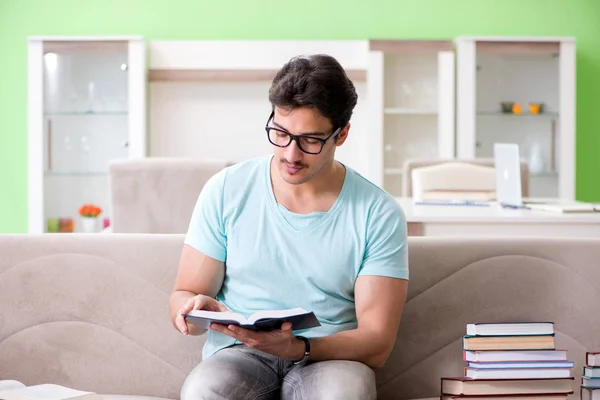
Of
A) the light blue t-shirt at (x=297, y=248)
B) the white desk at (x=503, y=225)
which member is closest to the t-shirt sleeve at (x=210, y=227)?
the light blue t-shirt at (x=297, y=248)

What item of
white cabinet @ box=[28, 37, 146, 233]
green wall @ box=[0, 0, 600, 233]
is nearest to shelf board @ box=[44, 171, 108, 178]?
white cabinet @ box=[28, 37, 146, 233]

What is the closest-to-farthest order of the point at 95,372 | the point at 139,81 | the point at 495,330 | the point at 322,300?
the point at 495,330
the point at 322,300
the point at 95,372
the point at 139,81

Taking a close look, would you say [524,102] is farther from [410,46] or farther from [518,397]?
[518,397]

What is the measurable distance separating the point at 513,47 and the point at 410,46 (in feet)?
2.27

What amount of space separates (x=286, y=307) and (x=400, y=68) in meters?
4.44

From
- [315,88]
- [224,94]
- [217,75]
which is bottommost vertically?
[315,88]

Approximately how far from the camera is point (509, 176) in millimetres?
3893

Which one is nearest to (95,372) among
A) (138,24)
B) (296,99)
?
(296,99)

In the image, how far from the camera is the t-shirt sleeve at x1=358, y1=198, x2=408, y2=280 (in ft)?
6.26

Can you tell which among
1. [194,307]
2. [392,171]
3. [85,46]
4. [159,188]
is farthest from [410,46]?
[194,307]

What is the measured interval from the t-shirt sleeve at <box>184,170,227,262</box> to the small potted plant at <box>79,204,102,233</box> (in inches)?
163

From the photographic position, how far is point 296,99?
6.17ft

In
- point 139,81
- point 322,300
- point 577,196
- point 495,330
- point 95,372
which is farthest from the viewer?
point 577,196

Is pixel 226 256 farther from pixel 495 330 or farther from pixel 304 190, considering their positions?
Result: pixel 495 330
